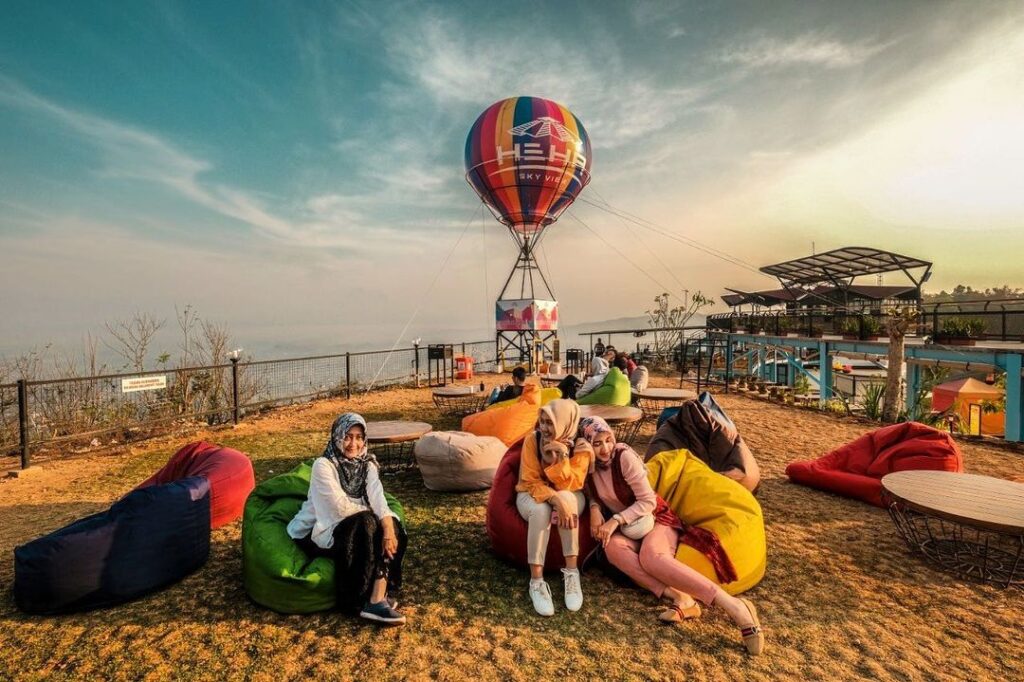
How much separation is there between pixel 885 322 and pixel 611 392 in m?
10.7

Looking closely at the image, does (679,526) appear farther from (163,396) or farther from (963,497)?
(163,396)

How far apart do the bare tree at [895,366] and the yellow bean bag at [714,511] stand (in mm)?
8313

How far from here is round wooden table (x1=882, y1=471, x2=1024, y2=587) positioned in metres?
3.42

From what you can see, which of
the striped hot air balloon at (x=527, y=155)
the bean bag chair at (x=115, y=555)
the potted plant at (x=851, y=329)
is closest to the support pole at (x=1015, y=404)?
the potted plant at (x=851, y=329)

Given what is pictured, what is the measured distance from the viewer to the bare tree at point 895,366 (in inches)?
388

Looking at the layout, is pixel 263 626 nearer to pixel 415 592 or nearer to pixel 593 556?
pixel 415 592

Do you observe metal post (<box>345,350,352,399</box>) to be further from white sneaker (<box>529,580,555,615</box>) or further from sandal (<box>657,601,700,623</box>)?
sandal (<box>657,601,700,623</box>)

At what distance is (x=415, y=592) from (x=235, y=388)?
8.38m

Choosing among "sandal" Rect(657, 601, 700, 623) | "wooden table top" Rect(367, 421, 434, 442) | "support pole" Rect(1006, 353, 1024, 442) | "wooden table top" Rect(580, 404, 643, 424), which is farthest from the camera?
"support pole" Rect(1006, 353, 1024, 442)

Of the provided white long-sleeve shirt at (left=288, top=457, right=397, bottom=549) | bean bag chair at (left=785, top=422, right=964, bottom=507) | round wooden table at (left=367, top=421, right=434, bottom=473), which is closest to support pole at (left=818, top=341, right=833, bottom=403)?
bean bag chair at (left=785, top=422, right=964, bottom=507)

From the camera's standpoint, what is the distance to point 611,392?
28.4 ft

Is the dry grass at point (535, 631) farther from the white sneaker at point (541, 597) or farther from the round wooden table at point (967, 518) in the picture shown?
the round wooden table at point (967, 518)

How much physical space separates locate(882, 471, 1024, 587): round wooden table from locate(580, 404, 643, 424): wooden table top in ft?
10.9

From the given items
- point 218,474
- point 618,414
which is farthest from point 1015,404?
point 218,474
